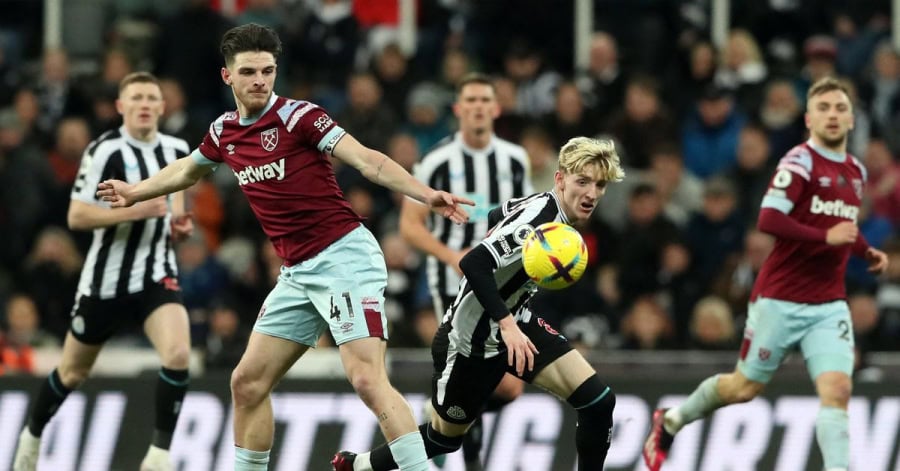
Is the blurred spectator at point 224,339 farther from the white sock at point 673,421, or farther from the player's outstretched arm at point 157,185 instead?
the player's outstretched arm at point 157,185

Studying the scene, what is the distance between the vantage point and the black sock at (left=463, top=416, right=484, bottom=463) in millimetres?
10266

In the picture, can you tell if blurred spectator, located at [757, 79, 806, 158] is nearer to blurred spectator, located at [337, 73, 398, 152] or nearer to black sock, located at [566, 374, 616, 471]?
blurred spectator, located at [337, 73, 398, 152]

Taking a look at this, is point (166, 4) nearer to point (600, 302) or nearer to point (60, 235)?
point (60, 235)

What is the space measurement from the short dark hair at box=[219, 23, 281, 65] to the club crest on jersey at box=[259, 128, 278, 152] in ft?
1.28

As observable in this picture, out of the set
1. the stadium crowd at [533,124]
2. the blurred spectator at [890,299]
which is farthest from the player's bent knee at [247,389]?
the blurred spectator at [890,299]

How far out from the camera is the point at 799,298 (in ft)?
31.3

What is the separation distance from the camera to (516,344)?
784 centimetres

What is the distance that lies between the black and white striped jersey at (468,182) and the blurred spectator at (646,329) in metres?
2.99

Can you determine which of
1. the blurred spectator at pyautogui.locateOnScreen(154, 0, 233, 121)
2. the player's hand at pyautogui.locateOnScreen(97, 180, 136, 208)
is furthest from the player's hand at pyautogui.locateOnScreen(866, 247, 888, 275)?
the blurred spectator at pyautogui.locateOnScreen(154, 0, 233, 121)

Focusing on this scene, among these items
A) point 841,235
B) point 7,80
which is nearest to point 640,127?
point 841,235

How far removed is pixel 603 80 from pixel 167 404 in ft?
22.7

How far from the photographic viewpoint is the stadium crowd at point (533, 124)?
45.0 feet

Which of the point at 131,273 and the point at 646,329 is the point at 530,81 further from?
the point at 131,273

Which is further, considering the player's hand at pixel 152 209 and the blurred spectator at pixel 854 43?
the blurred spectator at pixel 854 43
